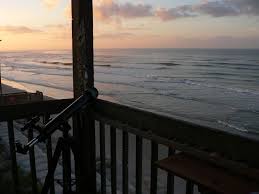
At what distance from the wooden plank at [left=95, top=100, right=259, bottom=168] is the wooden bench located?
3.2 inches

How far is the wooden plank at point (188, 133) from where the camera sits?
1.46 meters

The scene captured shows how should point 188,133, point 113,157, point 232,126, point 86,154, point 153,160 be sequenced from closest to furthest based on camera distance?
point 188,133, point 153,160, point 113,157, point 86,154, point 232,126

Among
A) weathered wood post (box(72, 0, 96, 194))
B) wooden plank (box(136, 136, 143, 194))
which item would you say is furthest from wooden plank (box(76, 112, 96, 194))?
wooden plank (box(136, 136, 143, 194))

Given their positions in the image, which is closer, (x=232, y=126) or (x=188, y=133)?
(x=188, y=133)

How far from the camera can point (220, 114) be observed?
1331 cm

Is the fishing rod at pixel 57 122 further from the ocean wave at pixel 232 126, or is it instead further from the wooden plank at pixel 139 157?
the ocean wave at pixel 232 126

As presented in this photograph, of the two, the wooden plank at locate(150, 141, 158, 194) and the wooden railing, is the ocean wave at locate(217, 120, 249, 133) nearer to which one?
the wooden railing

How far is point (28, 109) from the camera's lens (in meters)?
2.43

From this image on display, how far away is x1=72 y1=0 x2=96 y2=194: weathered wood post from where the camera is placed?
2443 mm

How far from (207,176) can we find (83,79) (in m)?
1.38

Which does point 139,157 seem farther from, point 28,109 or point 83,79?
point 28,109

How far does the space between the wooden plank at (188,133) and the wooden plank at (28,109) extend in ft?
1.49

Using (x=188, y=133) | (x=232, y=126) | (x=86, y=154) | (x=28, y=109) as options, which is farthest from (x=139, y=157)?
(x=232, y=126)

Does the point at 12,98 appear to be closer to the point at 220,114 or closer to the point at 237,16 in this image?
the point at 220,114
